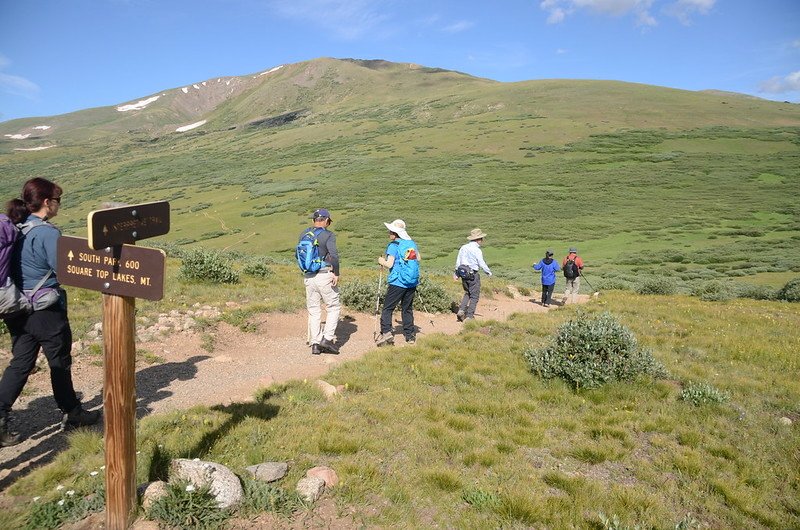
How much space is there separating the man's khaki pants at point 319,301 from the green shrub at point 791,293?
19.1m

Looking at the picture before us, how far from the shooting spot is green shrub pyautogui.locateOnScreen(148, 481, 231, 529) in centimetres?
372

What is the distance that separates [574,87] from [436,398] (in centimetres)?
12884

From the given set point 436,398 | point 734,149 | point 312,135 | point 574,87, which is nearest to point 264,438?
point 436,398

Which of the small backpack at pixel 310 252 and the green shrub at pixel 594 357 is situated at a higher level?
the small backpack at pixel 310 252

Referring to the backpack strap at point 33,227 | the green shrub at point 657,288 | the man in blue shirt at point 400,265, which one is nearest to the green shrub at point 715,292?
the green shrub at point 657,288

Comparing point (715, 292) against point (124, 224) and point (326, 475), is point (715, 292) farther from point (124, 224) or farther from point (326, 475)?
point (124, 224)

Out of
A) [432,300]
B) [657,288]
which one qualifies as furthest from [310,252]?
[657,288]

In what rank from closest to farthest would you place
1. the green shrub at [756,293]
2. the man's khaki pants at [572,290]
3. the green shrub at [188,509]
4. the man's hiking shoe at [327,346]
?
the green shrub at [188,509]
the man's hiking shoe at [327,346]
the man's khaki pants at [572,290]
the green shrub at [756,293]

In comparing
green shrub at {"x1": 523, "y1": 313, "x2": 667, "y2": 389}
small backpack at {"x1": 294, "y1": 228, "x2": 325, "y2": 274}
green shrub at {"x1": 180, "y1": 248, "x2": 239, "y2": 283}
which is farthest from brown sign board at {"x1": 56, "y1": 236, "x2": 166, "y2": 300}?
green shrub at {"x1": 180, "y1": 248, "x2": 239, "y2": 283}

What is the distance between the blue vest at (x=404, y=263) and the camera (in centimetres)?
911

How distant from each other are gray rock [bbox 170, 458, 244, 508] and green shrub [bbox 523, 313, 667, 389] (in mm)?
5260

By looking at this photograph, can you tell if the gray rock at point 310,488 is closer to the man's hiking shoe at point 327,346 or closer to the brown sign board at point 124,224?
the brown sign board at point 124,224

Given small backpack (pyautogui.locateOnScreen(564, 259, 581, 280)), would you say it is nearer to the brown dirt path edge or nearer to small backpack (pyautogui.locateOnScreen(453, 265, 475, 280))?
small backpack (pyautogui.locateOnScreen(453, 265, 475, 280))

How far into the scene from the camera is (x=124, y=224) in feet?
11.5
